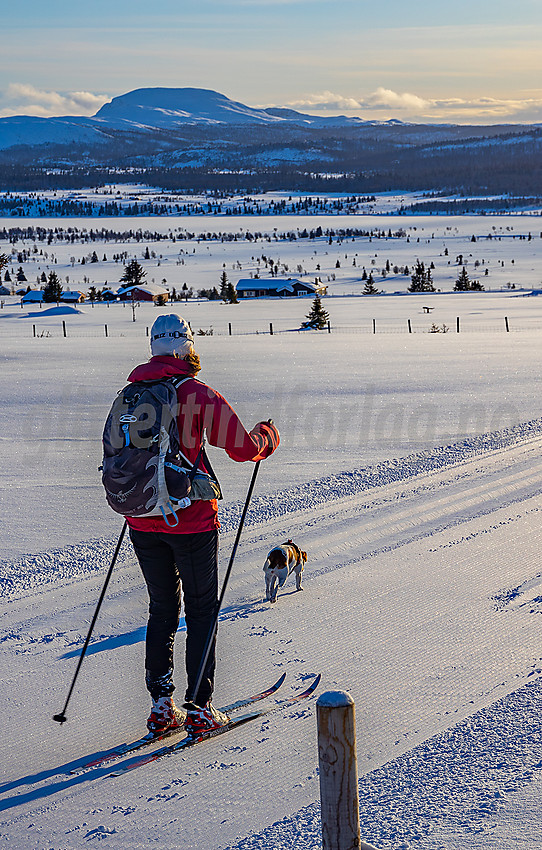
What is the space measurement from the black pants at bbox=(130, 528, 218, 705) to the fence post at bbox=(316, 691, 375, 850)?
1064mm

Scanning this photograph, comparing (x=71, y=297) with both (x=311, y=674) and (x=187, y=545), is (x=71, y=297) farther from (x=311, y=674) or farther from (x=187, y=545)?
(x=187, y=545)

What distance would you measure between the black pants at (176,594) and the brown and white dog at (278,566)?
3.97 feet

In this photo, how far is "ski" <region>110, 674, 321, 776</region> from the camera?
3.03 meters

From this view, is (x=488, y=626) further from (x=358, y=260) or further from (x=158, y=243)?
(x=158, y=243)

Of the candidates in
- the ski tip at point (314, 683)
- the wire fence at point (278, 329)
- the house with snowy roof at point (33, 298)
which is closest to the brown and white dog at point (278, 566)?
the ski tip at point (314, 683)

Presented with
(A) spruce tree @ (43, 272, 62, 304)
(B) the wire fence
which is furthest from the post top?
(A) spruce tree @ (43, 272, 62, 304)

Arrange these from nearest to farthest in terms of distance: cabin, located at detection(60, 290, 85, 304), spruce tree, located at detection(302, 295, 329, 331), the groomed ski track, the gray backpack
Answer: the groomed ski track
the gray backpack
spruce tree, located at detection(302, 295, 329, 331)
cabin, located at detection(60, 290, 85, 304)

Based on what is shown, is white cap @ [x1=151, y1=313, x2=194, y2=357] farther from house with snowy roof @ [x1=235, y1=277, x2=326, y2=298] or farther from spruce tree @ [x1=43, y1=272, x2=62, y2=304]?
house with snowy roof @ [x1=235, y1=277, x2=326, y2=298]

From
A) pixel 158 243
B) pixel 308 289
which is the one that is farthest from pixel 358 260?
pixel 158 243

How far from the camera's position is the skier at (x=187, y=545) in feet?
9.64

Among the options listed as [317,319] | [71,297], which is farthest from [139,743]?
[71,297]

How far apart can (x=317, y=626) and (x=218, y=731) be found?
1.06 meters

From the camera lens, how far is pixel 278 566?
438 cm

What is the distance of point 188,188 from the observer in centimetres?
18650
